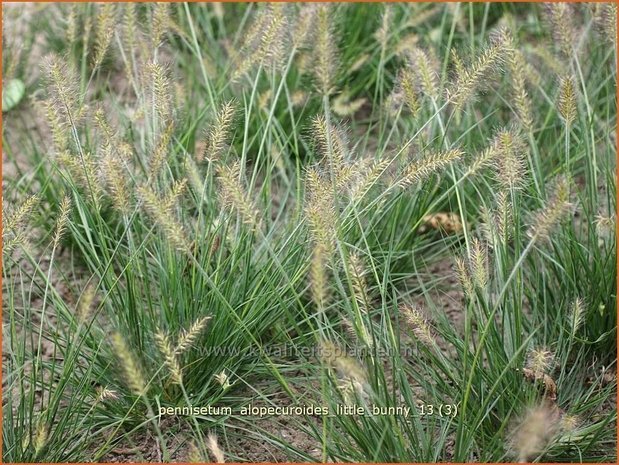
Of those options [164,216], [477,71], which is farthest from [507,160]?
[164,216]

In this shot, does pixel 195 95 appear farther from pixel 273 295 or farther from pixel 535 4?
pixel 535 4

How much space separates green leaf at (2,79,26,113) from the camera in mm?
4219

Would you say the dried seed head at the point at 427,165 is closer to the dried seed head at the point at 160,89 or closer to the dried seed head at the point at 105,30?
the dried seed head at the point at 160,89

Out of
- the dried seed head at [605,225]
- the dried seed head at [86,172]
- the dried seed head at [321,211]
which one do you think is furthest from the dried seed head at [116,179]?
the dried seed head at [605,225]

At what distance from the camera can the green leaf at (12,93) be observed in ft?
13.8

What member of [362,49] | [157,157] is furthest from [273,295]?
[362,49]

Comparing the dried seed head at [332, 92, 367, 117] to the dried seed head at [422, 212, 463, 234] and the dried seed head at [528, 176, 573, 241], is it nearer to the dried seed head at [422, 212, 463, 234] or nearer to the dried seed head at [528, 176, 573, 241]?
the dried seed head at [422, 212, 463, 234]

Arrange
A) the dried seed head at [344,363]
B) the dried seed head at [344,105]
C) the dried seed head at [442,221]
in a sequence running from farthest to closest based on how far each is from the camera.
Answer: the dried seed head at [344,105] < the dried seed head at [442,221] < the dried seed head at [344,363]

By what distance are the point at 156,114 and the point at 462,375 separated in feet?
4.51

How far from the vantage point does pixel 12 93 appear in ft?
14.0

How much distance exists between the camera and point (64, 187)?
10.9 feet

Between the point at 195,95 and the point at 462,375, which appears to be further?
the point at 195,95

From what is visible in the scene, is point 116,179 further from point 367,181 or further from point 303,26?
point 303,26

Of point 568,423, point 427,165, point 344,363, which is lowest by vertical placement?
point 568,423
